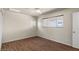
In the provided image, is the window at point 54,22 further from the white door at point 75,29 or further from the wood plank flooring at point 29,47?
the wood plank flooring at point 29,47

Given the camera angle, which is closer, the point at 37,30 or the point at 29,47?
the point at 29,47

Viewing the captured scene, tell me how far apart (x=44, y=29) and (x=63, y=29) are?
3.57 feet

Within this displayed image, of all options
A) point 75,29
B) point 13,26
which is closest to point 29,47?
point 13,26

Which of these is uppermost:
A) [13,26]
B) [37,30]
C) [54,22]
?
[54,22]

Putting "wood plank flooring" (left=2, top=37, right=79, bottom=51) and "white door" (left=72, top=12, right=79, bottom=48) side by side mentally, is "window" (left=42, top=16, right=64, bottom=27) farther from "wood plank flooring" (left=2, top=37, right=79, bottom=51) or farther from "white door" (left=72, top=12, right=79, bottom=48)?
"wood plank flooring" (left=2, top=37, right=79, bottom=51)

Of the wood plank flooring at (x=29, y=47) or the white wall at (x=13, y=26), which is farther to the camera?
the white wall at (x=13, y=26)

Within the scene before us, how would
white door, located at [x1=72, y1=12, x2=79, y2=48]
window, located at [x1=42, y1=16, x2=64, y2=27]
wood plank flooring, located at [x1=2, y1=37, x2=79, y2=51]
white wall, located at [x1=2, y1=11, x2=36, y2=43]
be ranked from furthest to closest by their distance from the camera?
window, located at [x1=42, y1=16, x2=64, y2=27] < white door, located at [x1=72, y1=12, x2=79, y2=48] < white wall, located at [x1=2, y1=11, x2=36, y2=43] < wood plank flooring, located at [x1=2, y1=37, x2=79, y2=51]

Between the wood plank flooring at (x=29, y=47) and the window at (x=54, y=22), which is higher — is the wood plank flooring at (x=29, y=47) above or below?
below

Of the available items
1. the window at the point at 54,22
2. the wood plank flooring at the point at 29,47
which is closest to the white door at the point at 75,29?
the wood plank flooring at the point at 29,47

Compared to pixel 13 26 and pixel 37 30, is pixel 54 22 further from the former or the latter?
pixel 13 26

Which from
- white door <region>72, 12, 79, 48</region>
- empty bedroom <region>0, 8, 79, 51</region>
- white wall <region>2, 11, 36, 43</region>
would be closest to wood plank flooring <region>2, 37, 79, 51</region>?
empty bedroom <region>0, 8, 79, 51</region>

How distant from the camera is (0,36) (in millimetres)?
1775
